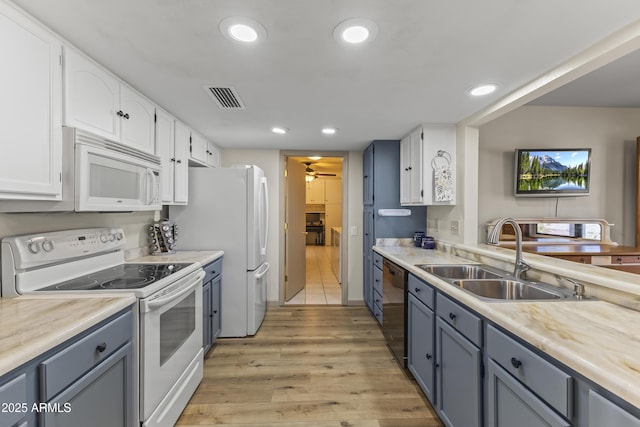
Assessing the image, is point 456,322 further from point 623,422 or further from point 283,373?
point 283,373

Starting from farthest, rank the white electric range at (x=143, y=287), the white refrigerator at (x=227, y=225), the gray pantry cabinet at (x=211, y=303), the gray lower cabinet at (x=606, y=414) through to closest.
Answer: the white refrigerator at (x=227, y=225) < the gray pantry cabinet at (x=211, y=303) < the white electric range at (x=143, y=287) < the gray lower cabinet at (x=606, y=414)

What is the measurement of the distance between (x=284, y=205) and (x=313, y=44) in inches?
105

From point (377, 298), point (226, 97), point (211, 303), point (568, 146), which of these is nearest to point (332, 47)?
point (226, 97)

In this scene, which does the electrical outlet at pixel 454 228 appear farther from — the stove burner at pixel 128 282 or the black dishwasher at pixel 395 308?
the stove burner at pixel 128 282

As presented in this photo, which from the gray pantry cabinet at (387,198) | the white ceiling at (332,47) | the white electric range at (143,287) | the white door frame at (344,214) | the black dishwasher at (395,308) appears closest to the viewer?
the white ceiling at (332,47)

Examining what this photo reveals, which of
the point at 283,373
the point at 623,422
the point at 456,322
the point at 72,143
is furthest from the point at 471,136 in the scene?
the point at 72,143

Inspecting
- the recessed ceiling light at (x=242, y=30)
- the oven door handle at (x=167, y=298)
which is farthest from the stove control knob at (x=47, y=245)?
the recessed ceiling light at (x=242, y=30)

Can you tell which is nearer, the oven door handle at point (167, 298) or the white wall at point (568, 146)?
the oven door handle at point (167, 298)

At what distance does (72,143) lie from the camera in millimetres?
1369

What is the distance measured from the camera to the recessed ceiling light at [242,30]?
Answer: 1226 mm

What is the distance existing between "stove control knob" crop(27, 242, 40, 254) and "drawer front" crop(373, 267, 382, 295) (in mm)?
2690

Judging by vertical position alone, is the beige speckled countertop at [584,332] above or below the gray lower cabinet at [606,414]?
above

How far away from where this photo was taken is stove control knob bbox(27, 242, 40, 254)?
1411 mm

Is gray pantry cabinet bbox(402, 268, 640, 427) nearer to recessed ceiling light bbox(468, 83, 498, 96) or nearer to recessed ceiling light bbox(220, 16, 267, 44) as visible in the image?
recessed ceiling light bbox(468, 83, 498, 96)
